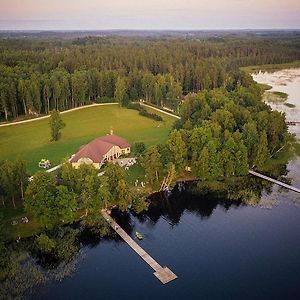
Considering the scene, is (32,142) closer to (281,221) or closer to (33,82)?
(33,82)

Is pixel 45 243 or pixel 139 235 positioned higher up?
pixel 45 243

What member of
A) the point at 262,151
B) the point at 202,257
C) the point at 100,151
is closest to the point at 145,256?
the point at 202,257

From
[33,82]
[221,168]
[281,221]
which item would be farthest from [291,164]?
[33,82]

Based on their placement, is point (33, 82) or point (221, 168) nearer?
point (221, 168)

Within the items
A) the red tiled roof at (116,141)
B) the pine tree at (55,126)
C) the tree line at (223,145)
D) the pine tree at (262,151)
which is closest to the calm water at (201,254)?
the tree line at (223,145)

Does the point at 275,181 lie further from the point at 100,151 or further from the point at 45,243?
the point at 45,243
